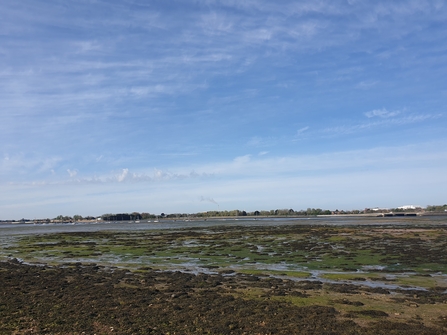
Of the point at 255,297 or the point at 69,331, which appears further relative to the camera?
the point at 255,297

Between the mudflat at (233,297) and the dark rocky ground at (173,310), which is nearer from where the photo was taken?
the dark rocky ground at (173,310)

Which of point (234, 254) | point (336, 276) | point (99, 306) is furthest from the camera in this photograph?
point (234, 254)

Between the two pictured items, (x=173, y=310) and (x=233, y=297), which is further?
(x=233, y=297)

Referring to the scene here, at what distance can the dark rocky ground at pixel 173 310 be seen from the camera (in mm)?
11641

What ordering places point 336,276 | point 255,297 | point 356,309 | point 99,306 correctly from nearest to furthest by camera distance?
point 356,309, point 99,306, point 255,297, point 336,276

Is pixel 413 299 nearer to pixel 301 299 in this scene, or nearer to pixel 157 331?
pixel 301 299

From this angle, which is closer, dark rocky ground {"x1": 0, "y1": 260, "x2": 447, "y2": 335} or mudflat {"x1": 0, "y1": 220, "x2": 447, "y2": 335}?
dark rocky ground {"x1": 0, "y1": 260, "x2": 447, "y2": 335}

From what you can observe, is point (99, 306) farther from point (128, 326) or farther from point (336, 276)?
point (336, 276)

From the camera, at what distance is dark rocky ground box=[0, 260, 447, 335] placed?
1164 cm

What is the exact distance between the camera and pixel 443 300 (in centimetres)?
1482

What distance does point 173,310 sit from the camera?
14016mm

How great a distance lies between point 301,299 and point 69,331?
8924 mm

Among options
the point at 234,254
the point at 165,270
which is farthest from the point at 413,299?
the point at 234,254

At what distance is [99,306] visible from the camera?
14.7m
